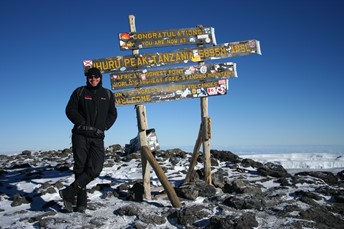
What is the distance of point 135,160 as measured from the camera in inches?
491

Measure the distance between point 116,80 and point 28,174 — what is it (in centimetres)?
538

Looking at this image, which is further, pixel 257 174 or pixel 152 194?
pixel 257 174

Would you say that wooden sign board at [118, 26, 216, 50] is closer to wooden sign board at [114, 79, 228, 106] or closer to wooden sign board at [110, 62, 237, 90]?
wooden sign board at [110, 62, 237, 90]

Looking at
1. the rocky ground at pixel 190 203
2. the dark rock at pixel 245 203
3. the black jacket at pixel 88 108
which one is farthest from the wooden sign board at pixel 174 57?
the dark rock at pixel 245 203

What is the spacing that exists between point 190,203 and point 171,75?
3177 mm

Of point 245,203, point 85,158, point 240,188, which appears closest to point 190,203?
point 245,203

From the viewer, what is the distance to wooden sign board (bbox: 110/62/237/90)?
754cm

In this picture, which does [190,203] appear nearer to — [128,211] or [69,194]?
[128,211]

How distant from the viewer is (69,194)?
234 inches

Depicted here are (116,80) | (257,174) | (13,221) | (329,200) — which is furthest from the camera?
(257,174)

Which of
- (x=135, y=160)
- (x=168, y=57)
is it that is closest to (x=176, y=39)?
(x=168, y=57)

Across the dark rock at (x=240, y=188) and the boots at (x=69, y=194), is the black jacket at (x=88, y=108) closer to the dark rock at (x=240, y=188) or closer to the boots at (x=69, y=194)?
the boots at (x=69, y=194)

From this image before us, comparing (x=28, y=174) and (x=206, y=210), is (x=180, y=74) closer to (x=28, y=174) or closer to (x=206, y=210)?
(x=206, y=210)

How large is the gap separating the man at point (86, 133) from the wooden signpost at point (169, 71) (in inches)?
46.7
